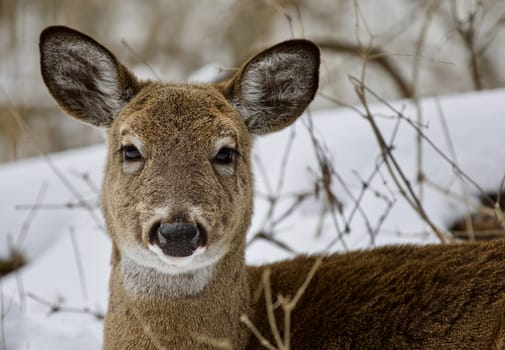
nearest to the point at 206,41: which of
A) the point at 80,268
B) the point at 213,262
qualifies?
the point at 80,268

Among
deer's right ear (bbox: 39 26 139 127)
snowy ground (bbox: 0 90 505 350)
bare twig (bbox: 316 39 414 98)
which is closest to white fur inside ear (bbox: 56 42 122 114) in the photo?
deer's right ear (bbox: 39 26 139 127)

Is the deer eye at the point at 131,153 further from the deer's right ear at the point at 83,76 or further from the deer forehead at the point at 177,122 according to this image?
the deer's right ear at the point at 83,76

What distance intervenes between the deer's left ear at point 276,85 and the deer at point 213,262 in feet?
0.05

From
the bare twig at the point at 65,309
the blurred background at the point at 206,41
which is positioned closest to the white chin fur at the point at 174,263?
the bare twig at the point at 65,309

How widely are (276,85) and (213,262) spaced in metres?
1.06

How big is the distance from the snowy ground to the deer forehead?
1678 millimetres

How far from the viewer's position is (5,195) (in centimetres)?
724

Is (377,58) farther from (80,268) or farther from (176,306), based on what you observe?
(176,306)

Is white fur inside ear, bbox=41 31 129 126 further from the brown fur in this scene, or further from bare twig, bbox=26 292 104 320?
bare twig, bbox=26 292 104 320

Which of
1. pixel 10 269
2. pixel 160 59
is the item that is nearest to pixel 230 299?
pixel 10 269

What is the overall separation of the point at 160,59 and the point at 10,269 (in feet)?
19.6

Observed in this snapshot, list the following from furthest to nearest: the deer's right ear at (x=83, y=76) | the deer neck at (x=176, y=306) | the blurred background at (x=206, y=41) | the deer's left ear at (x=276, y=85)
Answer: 1. the blurred background at (x=206, y=41)
2. the deer's left ear at (x=276, y=85)
3. the deer's right ear at (x=83, y=76)
4. the deer neck at (x=176, y=306)

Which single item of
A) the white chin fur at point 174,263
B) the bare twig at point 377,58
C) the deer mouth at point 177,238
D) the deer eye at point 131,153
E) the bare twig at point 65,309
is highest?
the deer eye at point 131,153

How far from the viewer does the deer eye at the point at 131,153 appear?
4.09 m
